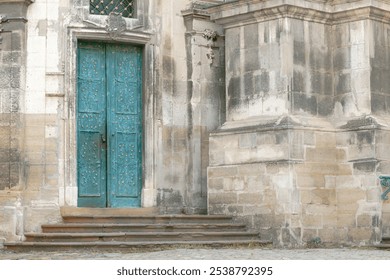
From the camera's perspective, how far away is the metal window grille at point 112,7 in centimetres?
1960

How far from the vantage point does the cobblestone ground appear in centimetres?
1579

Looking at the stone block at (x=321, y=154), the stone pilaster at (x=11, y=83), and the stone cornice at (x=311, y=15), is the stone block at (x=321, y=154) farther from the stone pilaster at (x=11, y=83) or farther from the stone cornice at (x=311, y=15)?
the stone pilaster at (x=11, y=83)

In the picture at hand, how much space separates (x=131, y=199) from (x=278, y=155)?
112 inches

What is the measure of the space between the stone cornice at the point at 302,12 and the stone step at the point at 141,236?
12.3 feet

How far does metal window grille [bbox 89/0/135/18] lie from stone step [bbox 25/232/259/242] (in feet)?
13.7

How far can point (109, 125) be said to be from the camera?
19594 mm

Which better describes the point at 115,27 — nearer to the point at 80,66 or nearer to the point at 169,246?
the point at 80,66

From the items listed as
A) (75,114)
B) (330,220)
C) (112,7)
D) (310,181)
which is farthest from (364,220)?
(112,7)

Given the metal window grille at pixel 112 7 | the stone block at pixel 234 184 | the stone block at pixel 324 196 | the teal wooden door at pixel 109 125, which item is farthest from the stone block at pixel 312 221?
the metal window grille at pixel 112 7

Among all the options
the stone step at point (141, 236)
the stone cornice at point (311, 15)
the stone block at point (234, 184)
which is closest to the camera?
the stone step at point (141, 236)

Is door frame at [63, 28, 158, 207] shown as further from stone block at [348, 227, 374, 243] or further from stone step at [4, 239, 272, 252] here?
stone block at [348, 227, 374, 243]

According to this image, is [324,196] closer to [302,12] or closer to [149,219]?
[149,219]

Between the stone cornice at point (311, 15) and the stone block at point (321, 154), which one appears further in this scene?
the stone cornice at point (311, 15)

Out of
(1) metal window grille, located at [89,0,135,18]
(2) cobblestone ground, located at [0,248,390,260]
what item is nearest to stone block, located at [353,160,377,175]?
(2) cobblestone ground, located at [0,248,390,260]
